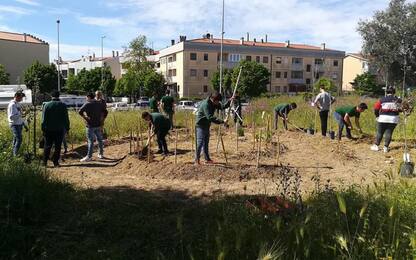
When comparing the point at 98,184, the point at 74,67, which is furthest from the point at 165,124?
the point at 74,67

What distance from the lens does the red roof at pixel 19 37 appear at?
235 feet

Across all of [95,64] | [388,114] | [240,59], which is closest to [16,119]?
[388,114]

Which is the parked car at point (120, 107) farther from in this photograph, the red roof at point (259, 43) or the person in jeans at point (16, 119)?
the red roof at point (259, 43)

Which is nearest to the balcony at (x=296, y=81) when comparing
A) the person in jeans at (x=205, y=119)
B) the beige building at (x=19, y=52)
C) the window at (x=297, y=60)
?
the window at (x=297, y=60)

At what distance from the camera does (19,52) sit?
70.9 meters

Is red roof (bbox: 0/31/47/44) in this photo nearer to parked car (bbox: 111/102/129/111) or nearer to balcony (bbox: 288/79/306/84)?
balcony (bbox: 288/79/306/84)

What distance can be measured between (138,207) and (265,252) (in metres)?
3.05

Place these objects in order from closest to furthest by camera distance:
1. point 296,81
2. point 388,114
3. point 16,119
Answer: point 16,119, point 388,114, point 296,81

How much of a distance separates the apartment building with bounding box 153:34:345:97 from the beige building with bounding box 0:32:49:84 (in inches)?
801

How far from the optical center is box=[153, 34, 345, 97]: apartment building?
6347 centimetres

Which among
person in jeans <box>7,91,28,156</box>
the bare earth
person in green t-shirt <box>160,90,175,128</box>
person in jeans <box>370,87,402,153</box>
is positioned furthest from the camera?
person in green t-shirt <box>160,90,175,128</box>

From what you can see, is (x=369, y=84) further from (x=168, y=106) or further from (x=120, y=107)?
(x=168, y=106)

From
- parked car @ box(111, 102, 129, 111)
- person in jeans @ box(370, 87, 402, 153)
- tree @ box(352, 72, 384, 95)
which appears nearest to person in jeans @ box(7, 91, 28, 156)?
person in jeans @ box(370, 87, 402, 153)

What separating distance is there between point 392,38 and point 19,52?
190ft
